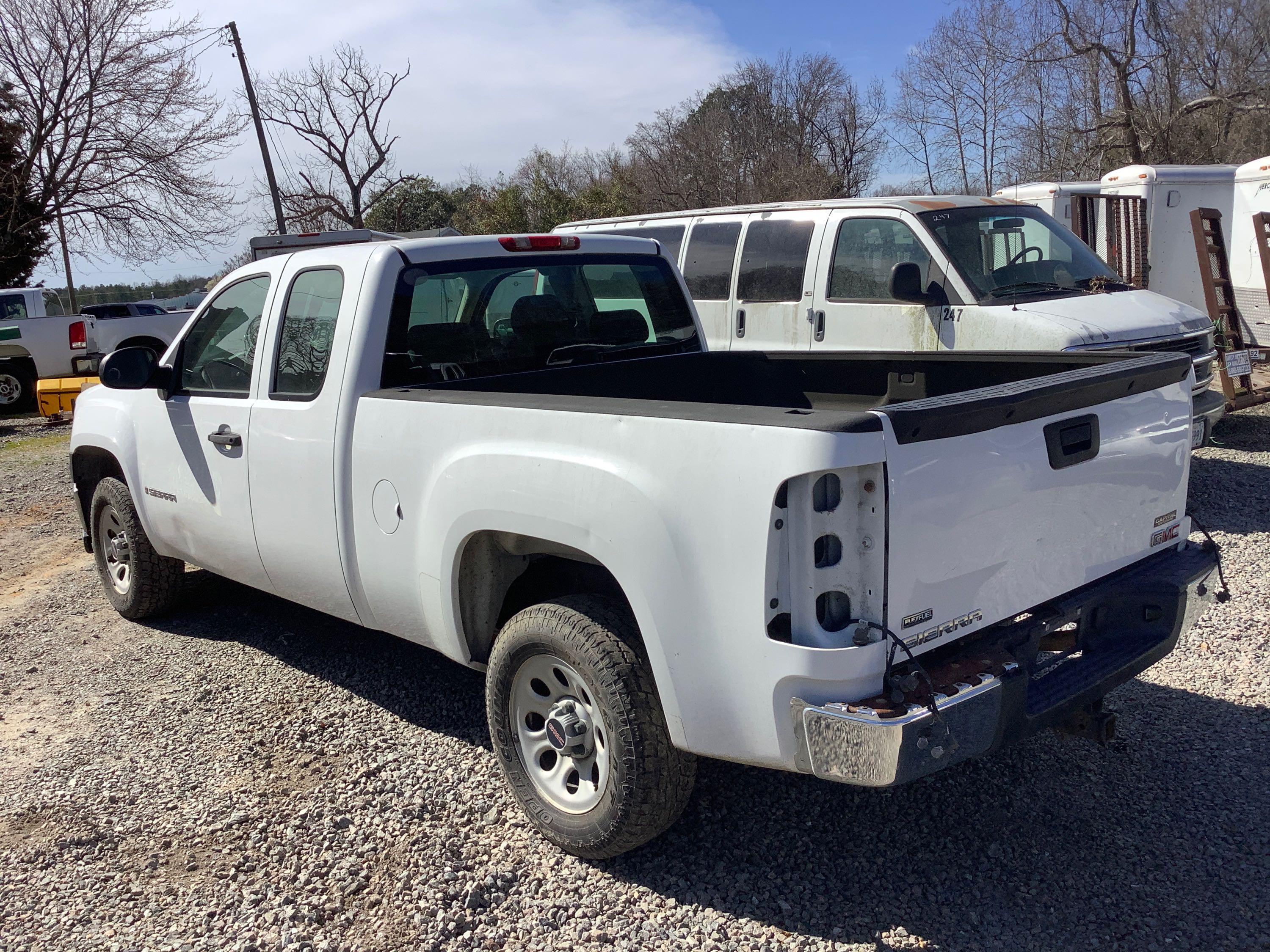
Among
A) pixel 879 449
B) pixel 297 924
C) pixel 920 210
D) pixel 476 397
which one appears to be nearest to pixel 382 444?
pixel 476 397

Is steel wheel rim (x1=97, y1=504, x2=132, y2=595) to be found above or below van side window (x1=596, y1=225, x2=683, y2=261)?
below

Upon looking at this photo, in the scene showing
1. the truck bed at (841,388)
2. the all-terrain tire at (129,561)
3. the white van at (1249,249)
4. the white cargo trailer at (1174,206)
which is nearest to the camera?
the truck bed at (841,388)

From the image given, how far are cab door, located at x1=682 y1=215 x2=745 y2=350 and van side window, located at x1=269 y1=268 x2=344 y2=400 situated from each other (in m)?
4.33

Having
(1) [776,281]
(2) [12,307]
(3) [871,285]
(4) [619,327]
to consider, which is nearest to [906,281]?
(3) [871,285]

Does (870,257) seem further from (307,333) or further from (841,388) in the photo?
(307,333)

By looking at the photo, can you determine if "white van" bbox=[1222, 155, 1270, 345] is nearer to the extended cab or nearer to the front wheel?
the front wheel

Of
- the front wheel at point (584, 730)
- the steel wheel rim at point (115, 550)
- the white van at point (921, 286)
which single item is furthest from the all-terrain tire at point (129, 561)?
the white van at point (921, 286)

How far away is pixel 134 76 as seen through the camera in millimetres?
25312

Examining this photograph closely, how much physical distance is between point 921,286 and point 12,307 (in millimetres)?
16543

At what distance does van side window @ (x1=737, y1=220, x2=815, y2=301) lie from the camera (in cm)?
789

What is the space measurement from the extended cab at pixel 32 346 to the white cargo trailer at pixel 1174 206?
1611 cm

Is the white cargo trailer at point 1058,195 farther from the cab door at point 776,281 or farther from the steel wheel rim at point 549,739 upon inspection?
the steel wheel rim at point 549,739

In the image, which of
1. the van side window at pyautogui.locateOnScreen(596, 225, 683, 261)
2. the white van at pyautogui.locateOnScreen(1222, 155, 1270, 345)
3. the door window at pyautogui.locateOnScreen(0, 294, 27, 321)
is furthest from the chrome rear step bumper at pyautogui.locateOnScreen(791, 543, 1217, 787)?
the door window at pyautogui.locateOnScreen(0, 294, 27, 321)

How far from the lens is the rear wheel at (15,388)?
1773cm
